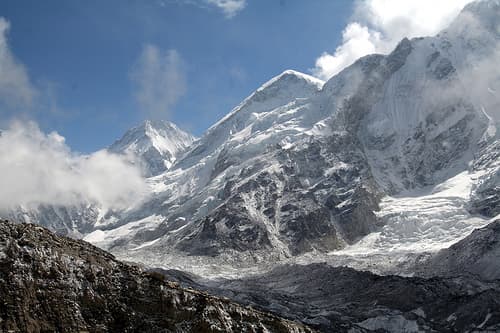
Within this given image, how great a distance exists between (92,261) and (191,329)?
9.62 metres

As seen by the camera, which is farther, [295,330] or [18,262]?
[295,330]

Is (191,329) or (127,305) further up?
(127,305)

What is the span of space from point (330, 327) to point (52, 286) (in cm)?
14118

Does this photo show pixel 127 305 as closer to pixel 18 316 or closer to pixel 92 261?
pixel 92 261

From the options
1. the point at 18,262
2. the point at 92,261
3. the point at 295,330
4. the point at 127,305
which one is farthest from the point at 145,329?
the point at 295,330

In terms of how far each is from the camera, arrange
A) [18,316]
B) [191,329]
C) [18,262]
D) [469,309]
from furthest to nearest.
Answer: [469,309]
[191,329]
[18,262]
[18,316]

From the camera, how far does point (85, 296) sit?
52.9 m

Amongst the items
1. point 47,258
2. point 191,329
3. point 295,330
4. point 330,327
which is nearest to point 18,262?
point 47,258

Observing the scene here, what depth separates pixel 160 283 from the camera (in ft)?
186

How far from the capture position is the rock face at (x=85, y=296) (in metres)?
49.6

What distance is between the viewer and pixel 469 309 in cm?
19450

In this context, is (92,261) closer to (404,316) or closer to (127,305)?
(127,305)

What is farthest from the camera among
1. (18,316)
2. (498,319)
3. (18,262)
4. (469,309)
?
(469,309)

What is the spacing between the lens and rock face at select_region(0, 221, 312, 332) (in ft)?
163
